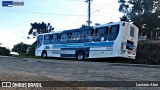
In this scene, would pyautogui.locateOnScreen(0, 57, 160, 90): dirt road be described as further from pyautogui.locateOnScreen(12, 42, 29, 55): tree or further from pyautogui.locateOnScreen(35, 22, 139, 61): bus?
pyautogui.locateOnScreen(12, 42, 29, 55): tree

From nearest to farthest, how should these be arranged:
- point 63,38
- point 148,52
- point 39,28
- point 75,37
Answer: point 75,37, point 148,52, point 63,38, point 39,28

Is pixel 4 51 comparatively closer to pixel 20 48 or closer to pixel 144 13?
pixel 20 48

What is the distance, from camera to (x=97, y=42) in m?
27.5

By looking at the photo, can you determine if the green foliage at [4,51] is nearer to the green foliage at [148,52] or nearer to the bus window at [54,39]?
the bus window at [54,39]

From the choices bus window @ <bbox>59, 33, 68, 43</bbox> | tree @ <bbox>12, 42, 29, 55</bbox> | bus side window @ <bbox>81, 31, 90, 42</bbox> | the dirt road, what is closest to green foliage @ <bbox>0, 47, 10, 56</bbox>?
tree @ <bbox>12, 42, 29, 55</bbox>

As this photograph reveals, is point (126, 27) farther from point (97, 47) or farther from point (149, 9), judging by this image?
point (149, 9)

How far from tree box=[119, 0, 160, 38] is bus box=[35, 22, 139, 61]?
32.7 metres

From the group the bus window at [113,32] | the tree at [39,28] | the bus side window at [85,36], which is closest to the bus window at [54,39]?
the bus side window at [85,36]

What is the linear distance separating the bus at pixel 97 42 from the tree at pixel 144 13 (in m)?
32.7

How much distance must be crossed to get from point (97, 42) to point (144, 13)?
3949 cm

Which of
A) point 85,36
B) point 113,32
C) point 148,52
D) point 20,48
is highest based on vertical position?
point 113,32

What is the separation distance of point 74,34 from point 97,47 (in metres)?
3.63

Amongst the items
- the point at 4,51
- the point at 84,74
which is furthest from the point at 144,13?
the point at 84,74

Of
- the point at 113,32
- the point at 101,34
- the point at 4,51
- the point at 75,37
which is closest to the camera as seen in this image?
the point at 113,32
